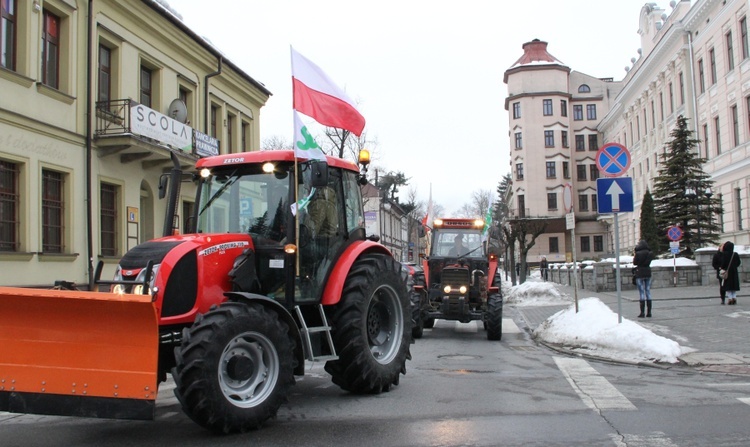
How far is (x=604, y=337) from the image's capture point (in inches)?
408

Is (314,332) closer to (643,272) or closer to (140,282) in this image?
(140,282)

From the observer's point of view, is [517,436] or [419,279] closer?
[517,436]

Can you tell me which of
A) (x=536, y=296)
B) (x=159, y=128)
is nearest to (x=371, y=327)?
(x=159, y=128)

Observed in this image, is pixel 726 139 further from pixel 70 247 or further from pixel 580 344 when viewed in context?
pixel 70 247

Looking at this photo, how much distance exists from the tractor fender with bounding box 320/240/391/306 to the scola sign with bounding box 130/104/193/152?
11103 mm

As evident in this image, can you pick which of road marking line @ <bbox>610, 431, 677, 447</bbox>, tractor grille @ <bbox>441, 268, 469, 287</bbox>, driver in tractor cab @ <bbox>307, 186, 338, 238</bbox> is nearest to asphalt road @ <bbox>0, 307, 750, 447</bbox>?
road marking line @ <bbox>610, 431, 677, 447</bbox>

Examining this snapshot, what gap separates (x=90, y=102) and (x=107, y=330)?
12641mm

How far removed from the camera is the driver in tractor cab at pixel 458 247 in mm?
14195

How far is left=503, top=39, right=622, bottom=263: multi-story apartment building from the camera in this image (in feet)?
234

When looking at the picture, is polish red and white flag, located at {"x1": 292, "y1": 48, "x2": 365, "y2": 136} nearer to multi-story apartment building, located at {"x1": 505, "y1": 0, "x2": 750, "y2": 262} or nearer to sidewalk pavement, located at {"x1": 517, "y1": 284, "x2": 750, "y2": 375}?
sidewalk pavement, located at {"x1": 517, "y1": 284, "x2": 750, "y2": 375}

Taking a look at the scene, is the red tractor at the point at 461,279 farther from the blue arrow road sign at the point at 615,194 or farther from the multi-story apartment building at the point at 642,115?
the multi-story apartment building at the point at 642,115

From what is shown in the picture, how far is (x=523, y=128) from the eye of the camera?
72.0 meters

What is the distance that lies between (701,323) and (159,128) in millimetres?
14125

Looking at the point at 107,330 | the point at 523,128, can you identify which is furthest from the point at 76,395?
the point at 523,128
